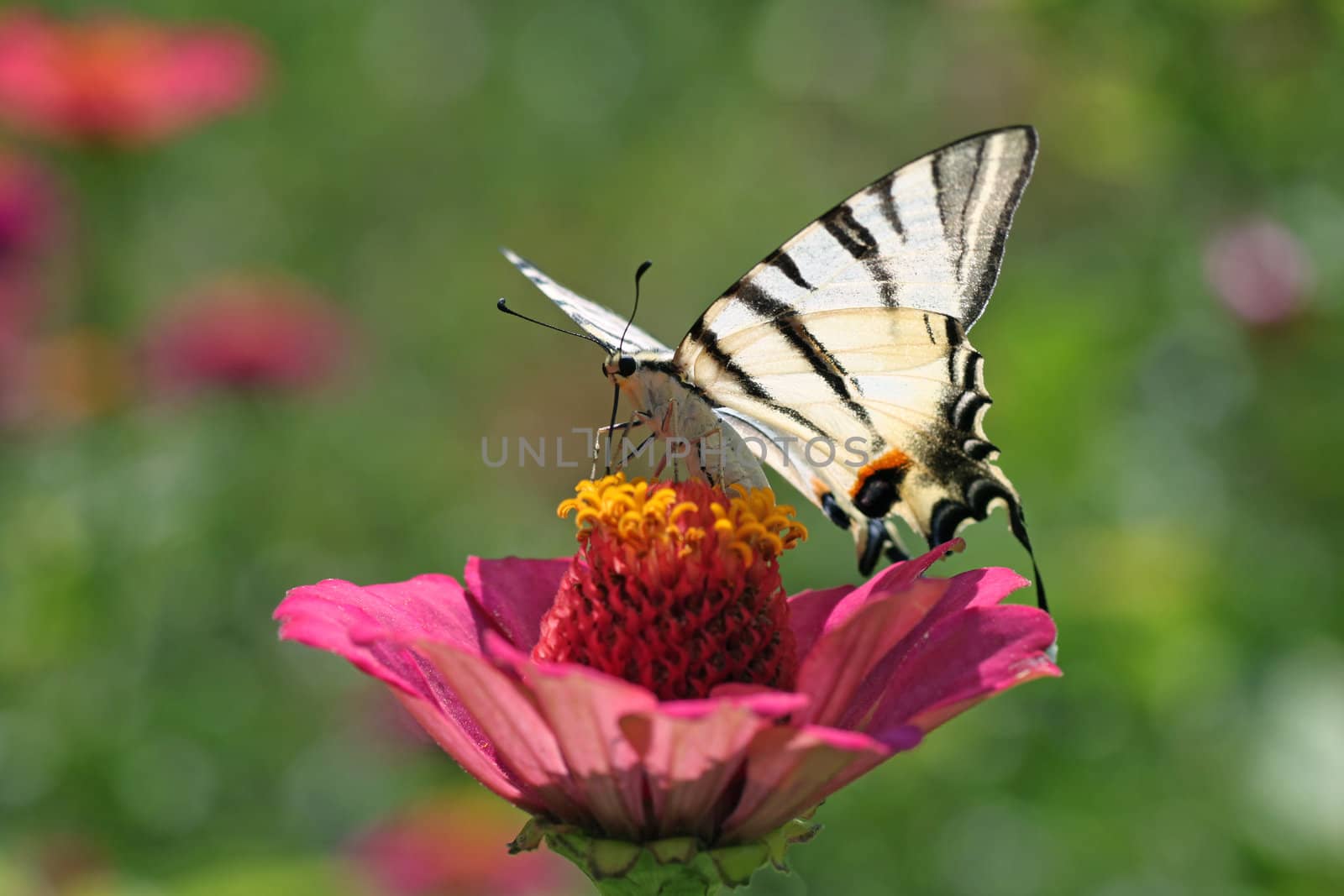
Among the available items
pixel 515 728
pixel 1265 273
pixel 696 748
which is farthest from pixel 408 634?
pixel 1265 273

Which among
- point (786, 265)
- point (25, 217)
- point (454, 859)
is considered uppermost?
point (25, 217)

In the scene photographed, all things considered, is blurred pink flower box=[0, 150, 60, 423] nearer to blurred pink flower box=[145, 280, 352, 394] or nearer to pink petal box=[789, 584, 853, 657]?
blurred pink flower box=[145, 280, 352, 394]

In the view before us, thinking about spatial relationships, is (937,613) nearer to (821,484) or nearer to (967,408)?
(967,408)

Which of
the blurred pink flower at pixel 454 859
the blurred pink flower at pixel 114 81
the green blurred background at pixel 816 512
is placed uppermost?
the blurred pink flower at pixel 114 81

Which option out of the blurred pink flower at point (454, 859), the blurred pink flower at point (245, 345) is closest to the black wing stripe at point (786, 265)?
the blurred pink flower at point (454, 859)

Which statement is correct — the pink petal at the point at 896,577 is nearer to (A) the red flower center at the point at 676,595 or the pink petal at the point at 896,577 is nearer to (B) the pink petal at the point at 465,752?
(A) the red flower center at the point at 676,595

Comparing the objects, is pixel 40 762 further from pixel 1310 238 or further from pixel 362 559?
pixel 1310 238
